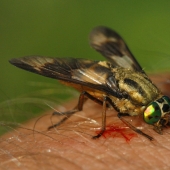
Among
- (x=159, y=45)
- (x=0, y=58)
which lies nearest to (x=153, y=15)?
(x=159, y=45)

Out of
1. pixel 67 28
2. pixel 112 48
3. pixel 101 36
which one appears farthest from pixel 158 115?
pixel 67 28

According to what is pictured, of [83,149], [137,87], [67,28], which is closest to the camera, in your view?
[83,149]

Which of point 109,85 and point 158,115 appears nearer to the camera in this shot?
point 158,115

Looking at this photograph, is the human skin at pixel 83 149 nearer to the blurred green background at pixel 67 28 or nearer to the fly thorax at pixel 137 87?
the fly thorax at pixel 137 87

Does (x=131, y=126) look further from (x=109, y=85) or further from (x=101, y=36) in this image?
(x=101, y=36)

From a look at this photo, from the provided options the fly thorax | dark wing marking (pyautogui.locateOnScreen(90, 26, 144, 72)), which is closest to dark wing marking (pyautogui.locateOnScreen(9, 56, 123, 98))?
the fly thorax

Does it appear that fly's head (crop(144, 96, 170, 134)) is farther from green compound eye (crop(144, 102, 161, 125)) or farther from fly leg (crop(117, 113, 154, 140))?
fly leg (crop(117, 113, 154, 140))

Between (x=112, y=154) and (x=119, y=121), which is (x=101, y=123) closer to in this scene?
(x=119, y=121)

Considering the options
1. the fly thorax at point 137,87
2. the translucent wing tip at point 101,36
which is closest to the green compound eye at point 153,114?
the fly thorax at point 137,87
